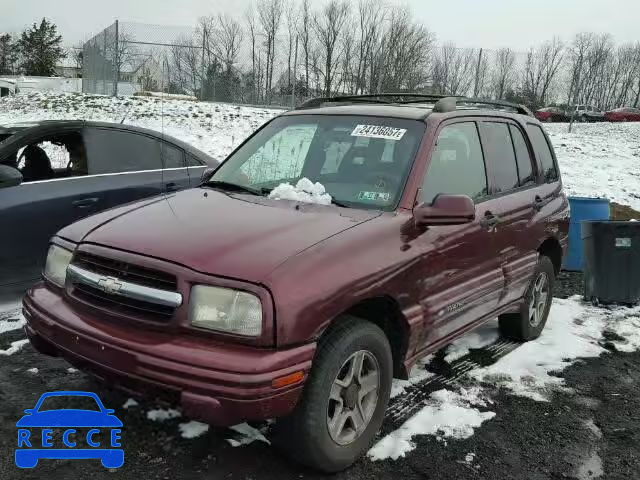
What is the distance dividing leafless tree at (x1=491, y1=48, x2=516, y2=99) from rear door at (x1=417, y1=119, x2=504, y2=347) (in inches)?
941

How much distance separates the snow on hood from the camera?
3392mm

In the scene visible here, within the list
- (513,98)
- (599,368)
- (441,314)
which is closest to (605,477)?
(441,314)

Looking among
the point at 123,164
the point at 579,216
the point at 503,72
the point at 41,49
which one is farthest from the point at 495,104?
the point at 41,49

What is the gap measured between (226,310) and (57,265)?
1.17 metres

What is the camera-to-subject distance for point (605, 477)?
306cm

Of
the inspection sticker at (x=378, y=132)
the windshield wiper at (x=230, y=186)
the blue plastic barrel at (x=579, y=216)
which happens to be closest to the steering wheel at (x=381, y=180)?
the inspection sticker at (x=378, y=132)

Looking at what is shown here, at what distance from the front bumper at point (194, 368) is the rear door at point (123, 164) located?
2.70 m

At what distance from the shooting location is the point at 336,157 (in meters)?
3.72

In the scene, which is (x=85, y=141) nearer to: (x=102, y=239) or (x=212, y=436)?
(x=102, y=239)

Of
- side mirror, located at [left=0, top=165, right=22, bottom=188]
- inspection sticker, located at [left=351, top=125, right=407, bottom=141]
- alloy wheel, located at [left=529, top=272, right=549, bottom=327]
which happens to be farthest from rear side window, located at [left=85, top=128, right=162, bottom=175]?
alloy wheel, located at [left=529, top=272, right=549, bottom=327]

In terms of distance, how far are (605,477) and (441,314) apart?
3.89 feet

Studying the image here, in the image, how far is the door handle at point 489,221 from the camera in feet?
12.6

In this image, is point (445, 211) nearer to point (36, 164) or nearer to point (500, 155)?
point (500, 155)

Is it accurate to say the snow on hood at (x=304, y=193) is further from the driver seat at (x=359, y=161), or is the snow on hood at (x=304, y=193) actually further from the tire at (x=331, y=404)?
the tire at (x=331, y=404)
